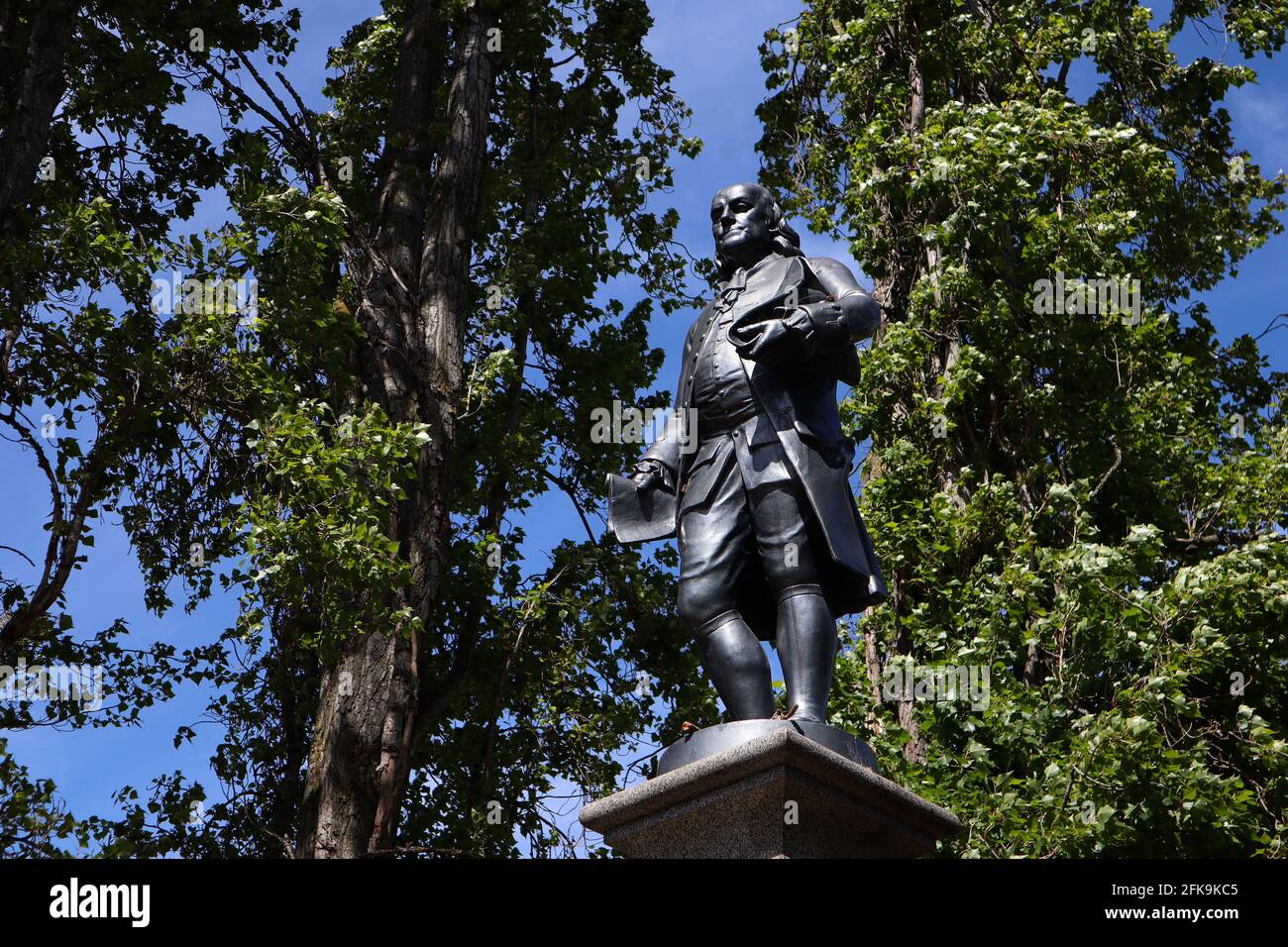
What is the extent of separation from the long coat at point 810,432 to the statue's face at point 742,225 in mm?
82

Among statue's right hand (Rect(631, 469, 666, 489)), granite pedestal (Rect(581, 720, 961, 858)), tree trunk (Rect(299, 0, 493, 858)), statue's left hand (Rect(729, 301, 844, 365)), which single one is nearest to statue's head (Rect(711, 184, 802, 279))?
statue's left hand (Rect(729, 301, 844, 365))

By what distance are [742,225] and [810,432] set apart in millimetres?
1010

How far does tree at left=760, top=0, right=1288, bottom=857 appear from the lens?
10.8 m

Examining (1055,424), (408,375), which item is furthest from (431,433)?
(1055,424)

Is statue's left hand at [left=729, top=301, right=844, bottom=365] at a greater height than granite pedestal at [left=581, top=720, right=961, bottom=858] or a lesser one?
greater

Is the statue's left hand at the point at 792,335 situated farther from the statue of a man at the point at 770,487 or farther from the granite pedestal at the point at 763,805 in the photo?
the granite pedestal at the point at 763,805

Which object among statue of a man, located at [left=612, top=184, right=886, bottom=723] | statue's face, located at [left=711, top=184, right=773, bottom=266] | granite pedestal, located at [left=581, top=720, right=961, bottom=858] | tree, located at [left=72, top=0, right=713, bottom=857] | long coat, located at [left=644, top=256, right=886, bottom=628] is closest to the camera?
granite pedestal, located at [left=581, top=720, right=961, bottom=858]

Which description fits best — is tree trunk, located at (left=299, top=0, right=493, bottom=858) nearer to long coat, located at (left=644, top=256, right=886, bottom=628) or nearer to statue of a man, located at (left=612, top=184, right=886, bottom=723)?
long coat, located at (left=644, top=256, right=886, bottom=628)

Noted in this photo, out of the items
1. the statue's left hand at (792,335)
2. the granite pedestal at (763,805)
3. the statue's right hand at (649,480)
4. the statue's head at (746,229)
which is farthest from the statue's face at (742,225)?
the granite pedestal at (763,805)

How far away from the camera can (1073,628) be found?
36.7 ft

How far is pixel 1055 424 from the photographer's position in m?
13.3

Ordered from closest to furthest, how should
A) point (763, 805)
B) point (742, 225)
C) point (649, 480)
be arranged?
1. point (763, 805)
2. point (649, 480)
3. point (742, 225)

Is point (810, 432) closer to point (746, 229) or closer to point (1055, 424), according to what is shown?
point (746, 229)

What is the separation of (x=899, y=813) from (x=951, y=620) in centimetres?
738
